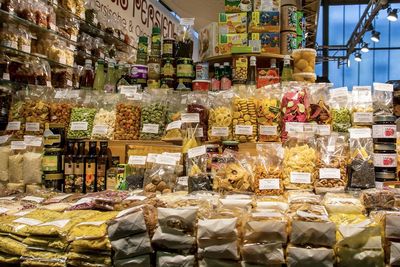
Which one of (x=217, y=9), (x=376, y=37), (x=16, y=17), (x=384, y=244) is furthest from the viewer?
(x=376, y=37)

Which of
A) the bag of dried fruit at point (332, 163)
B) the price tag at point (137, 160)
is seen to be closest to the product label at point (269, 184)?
the bag of dried fruit at point (332, 163)

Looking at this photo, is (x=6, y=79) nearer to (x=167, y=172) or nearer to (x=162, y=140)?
(x=162, y=140)

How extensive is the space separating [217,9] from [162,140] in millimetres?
4932

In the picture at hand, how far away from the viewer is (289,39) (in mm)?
3428

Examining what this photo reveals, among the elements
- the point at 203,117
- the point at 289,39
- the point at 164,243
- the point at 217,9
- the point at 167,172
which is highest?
the point at 217,9

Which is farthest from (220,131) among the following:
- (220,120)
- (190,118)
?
(190,118)

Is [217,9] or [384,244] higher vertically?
[217,9]

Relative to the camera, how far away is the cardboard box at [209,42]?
3.42 metres

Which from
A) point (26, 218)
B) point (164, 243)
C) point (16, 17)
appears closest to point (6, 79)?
point (16, 17)

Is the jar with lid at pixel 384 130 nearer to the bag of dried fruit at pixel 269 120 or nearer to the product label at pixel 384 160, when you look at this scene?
the product label at pixel 384 160

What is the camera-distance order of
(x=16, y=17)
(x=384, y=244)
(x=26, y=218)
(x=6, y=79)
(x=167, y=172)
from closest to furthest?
(x=384, y=244) → (x=26, y=218) → (x=167, y=172) → (x=6, y=79) → (x=16, y=17)

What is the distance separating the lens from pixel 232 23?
10.9 ft

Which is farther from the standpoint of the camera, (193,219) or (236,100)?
(236,100)

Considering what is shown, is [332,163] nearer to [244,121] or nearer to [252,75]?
[244,121]
